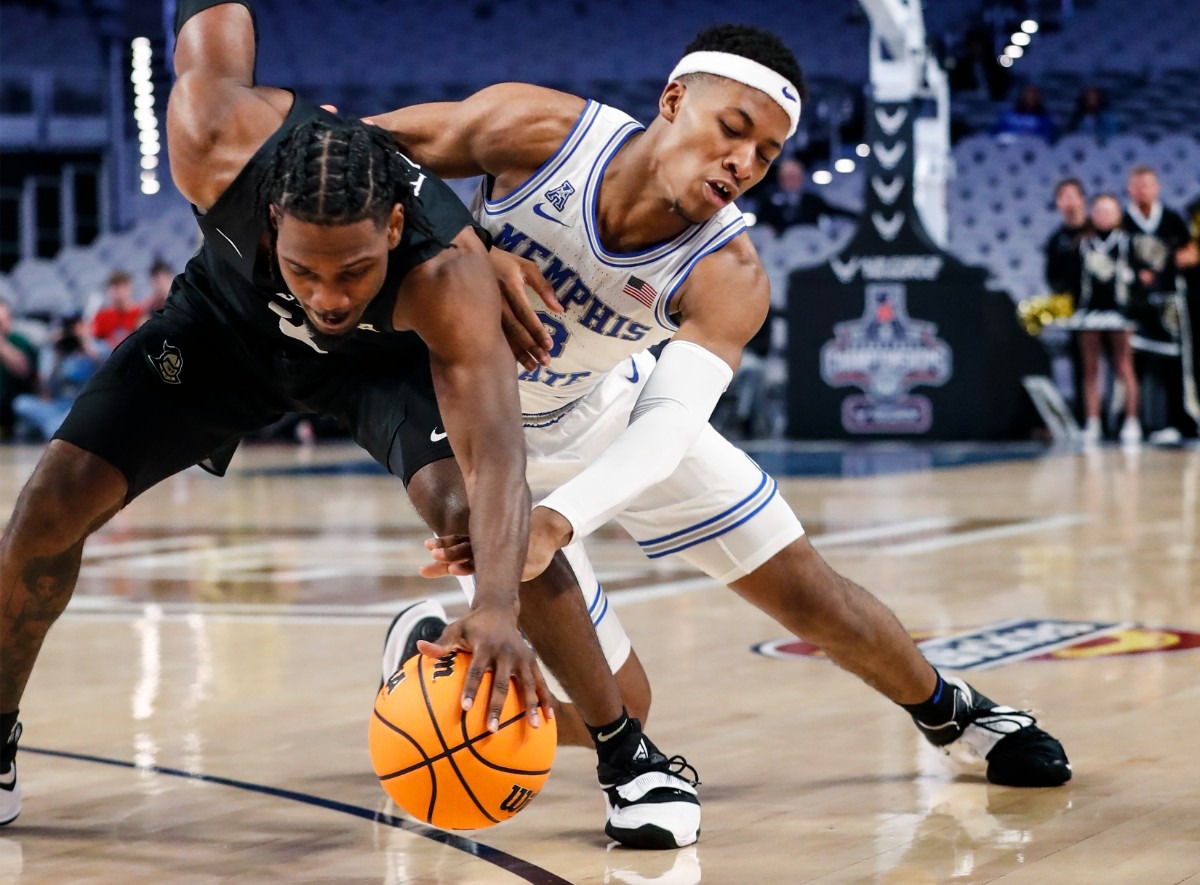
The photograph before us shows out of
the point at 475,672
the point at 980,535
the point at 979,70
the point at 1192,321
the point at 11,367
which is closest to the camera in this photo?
the point at 475,672

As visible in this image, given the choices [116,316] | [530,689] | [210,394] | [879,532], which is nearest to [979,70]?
[116,316]

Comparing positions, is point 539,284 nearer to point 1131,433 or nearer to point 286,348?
point 286,348

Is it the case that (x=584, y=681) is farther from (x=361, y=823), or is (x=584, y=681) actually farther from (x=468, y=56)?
(x=468, y=56)

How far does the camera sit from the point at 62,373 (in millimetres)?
17000

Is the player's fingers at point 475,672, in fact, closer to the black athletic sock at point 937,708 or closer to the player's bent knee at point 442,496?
the player's bent knee at point 442,496

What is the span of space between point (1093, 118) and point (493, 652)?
1810 centimetres

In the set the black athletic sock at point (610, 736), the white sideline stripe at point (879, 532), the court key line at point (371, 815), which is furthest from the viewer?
the white sideline stripe at point (879, 532)

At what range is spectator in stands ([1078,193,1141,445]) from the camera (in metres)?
14.8

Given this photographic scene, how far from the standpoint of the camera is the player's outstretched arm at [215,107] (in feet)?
10.9

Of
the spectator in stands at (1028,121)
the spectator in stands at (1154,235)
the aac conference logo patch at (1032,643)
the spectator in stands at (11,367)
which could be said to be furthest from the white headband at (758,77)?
the spectator in stands at (1028,121)

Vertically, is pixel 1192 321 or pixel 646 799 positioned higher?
pixel 1192 321

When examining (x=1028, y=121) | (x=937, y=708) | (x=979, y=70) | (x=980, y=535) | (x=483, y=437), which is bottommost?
(x=980, y=535)

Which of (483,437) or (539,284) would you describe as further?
(539,284)

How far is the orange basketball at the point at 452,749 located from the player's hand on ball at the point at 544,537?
Result: 249 mm
